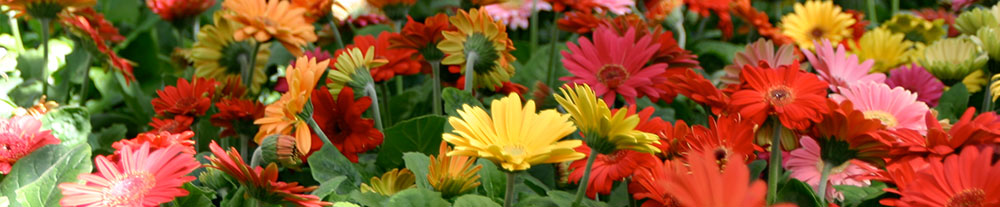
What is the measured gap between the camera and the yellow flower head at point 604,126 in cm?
54

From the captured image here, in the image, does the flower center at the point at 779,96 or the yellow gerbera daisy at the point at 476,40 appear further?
the yellow gerbera daisy at the point at 476,40

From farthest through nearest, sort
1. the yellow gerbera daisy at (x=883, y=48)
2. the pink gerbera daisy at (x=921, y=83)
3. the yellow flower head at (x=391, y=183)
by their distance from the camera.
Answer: the yellow gerbera daisy at (x=883, y=48) → the pink gerbera daisy at (x=921, y=83) → the yellow flower head at (x=391, y=183)

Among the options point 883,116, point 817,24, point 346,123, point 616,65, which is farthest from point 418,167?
Result: point 817,24

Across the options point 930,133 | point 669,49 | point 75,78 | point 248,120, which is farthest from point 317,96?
point 75,78

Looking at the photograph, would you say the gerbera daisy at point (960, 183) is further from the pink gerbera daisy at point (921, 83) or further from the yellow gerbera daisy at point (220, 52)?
the yellow gerbera daisy at point (220, 52)

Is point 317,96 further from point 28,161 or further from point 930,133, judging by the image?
point 930,133

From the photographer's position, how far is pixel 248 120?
85 centimetres

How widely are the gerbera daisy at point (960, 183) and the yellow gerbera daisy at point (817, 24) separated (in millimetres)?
792

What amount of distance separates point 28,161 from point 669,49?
0.57 metres

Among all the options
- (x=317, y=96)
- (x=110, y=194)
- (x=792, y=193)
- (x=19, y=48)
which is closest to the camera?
(x=110, y=194)

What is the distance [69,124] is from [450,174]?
0.47 metres

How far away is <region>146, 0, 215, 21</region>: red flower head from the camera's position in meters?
1.25

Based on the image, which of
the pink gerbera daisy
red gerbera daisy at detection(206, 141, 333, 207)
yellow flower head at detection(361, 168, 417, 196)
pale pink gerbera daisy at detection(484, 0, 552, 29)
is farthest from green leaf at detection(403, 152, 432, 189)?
pale pink gerbera daisy at detection(484, 0, 552, 29)

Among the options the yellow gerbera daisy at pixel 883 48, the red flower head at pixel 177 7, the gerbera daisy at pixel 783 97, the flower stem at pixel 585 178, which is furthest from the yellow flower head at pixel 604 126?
the red flower head at pixel 177 7
